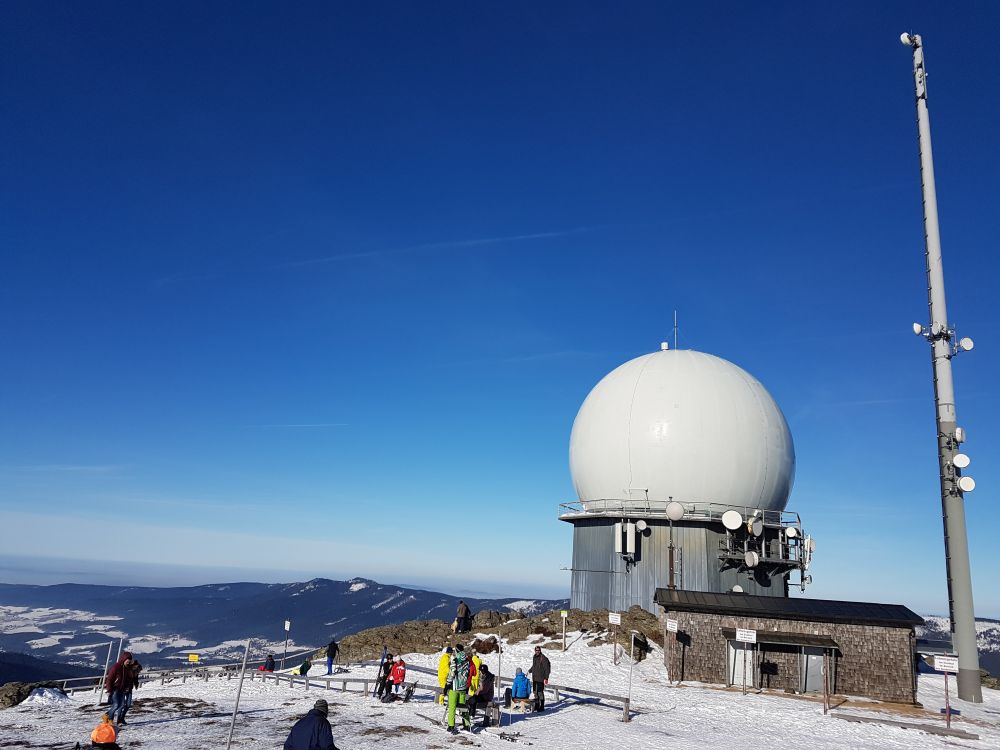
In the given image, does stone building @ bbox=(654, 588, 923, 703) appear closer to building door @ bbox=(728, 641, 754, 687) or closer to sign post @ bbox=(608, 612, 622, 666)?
building door @ bbox=(728, 641, 754, 687)

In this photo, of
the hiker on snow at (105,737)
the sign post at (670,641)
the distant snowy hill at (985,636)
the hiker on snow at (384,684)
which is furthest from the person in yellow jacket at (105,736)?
the distant snowy hill at (985,636)

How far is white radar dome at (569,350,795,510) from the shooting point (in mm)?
37281

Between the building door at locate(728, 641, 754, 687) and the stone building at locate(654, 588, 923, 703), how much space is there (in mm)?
34

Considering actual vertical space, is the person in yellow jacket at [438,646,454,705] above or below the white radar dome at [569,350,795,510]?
below

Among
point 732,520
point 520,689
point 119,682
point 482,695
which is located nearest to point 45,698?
point 119,682

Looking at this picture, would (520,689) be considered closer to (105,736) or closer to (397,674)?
(397,674)

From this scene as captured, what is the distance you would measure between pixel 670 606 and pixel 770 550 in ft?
52.3

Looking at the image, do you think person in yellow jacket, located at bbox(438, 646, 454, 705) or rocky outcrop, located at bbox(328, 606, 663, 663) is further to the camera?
rocky outcrop, located at bbox(328, 606, 663, 663)

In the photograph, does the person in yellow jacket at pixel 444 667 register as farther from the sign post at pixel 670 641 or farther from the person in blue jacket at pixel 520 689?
the sign post at pixel 670 641

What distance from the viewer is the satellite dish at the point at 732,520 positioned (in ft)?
114

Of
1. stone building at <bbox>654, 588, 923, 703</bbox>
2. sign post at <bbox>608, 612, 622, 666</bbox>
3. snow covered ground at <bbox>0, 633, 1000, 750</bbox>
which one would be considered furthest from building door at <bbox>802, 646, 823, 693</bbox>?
sign post at <bbox>608, 612, 622, 666</bbox>

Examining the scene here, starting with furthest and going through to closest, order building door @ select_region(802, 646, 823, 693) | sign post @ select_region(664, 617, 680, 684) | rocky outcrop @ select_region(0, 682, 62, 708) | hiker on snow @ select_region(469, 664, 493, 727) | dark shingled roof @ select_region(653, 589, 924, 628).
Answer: sign post @ select_region(664, 617, 680, 684) → dark shingled roof @ select_region(653, 589, 924, 628) → building door @ select_region(802, 646, 823, 693) → rocky outcrop @ select_region(0, 682, 62, 708) → hiker on snow @ select_region(469, 664, 493, 727)

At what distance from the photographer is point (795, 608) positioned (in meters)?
24.9

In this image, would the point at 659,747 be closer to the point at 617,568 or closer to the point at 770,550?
the point at 617,568
